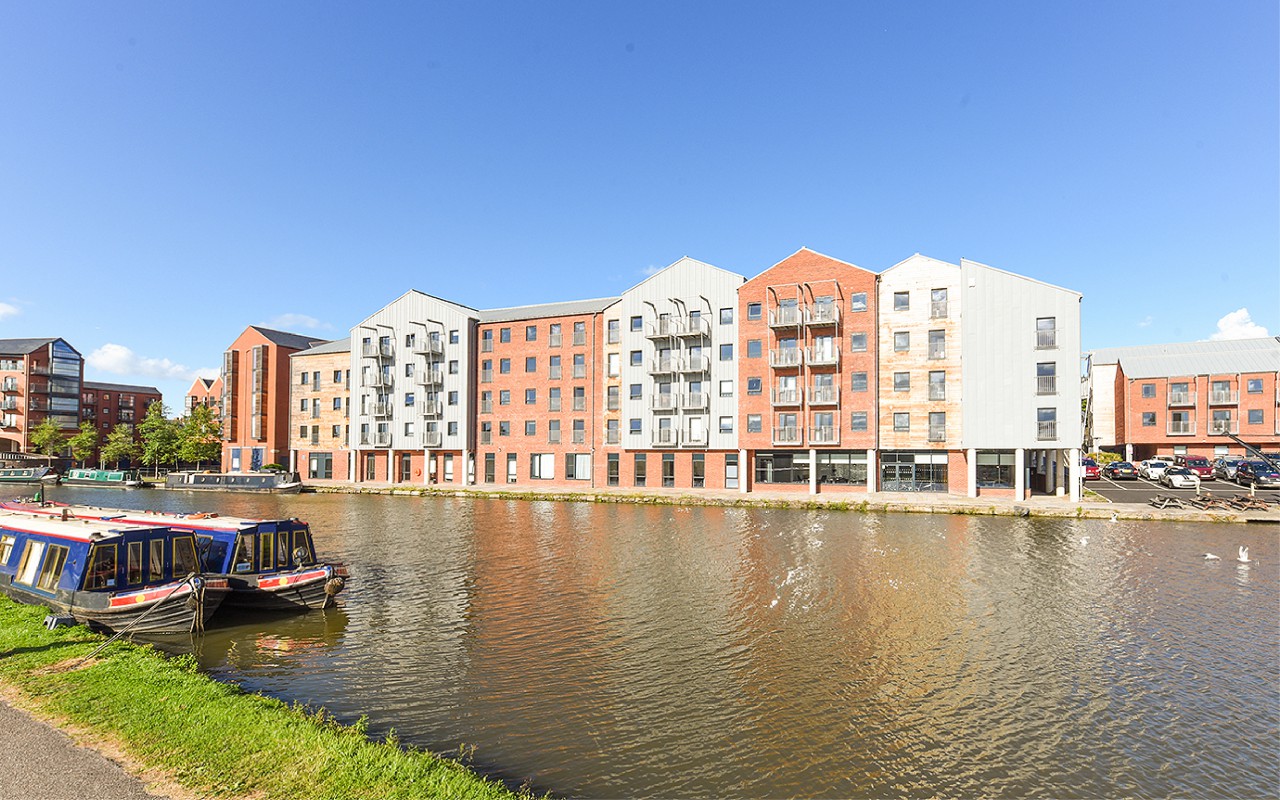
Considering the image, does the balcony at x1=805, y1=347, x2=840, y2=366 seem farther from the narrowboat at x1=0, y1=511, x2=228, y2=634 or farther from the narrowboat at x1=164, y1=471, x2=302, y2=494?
the narrowboat at x1=164, y1=471, x2=302, y2=494

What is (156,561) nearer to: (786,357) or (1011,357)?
(786,357)

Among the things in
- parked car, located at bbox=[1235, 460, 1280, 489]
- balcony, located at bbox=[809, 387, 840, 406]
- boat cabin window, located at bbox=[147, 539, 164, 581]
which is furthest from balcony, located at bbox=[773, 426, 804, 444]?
boat cabin window, located at bbox=[147, 539, 164, 581]

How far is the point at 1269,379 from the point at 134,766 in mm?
88370

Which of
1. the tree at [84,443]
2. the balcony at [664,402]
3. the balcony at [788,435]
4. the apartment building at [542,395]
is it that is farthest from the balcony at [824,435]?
the tree at [84,443]

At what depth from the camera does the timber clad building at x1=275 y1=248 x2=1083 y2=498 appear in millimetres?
42969

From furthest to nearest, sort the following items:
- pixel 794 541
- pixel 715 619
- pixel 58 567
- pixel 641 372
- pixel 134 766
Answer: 1. pixel 641 372
2. pixel 794 541
3. pixel 715 619
4. pixel 58 567
5. pixel 134 766

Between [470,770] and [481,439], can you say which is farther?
[481,439]

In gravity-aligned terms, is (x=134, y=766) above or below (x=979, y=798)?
above

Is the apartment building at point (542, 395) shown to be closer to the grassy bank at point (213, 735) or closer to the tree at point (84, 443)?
the grassy bank at point (213, 735)

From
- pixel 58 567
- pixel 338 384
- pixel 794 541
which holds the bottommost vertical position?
pixel 794 541

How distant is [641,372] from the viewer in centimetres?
5253

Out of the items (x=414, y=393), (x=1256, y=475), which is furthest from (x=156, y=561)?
(x=1256, y=475)

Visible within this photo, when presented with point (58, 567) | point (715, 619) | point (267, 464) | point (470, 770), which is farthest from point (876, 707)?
point (267, 464)

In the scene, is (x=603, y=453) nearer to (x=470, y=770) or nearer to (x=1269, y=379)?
(x=470, y=770)
